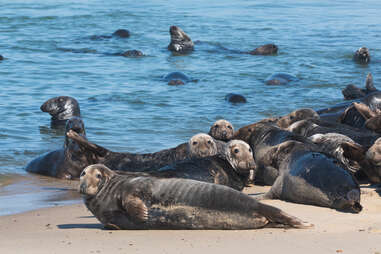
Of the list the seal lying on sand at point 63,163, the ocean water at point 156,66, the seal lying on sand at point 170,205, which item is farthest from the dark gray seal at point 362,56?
the seal lying on sand at point 170,205

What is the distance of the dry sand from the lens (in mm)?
4332

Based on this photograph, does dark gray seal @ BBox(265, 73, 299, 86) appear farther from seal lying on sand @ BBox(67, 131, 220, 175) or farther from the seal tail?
the seal tail

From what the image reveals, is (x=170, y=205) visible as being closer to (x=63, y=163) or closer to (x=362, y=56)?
(x=63, y=163)

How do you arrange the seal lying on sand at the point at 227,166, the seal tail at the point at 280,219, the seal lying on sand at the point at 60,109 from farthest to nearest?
the seal lying on sand at the point at 60,109, the seal lying on sand at the point at 227,166, the seal tail at the point at 280,219

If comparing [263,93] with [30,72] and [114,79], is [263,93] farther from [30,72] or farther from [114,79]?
[30,72]

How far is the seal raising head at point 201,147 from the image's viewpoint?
754 cm

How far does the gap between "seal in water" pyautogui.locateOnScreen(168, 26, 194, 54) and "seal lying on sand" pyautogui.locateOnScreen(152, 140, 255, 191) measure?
14.1 metres

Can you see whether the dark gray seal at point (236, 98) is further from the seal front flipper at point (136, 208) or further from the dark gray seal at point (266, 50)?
the seal front flipper at point (136, 208)

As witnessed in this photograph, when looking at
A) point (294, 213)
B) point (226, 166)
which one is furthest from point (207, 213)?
point (226, 166)

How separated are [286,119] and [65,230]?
5.12 meters

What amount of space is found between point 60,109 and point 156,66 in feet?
21.6

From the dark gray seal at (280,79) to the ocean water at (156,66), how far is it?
202 mm

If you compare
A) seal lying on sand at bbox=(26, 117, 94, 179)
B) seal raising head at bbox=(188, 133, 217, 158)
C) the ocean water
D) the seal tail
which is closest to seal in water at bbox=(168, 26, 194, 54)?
the ocean water

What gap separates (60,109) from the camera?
1247 centimetres
